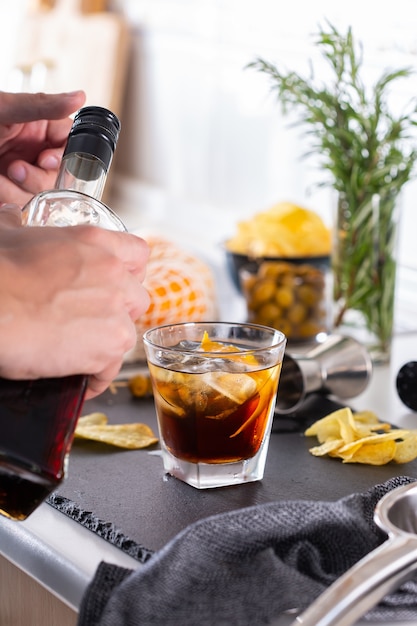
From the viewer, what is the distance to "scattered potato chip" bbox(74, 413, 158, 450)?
914 millimetres

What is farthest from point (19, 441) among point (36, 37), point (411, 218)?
point (36, 37)

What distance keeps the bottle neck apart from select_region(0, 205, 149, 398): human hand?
0.28 feet

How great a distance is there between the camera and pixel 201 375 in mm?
798

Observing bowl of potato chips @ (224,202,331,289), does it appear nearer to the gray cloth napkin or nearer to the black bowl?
the black bowl

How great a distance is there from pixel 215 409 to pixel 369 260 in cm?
52

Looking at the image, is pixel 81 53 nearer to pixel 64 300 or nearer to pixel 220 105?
pixel 220 105

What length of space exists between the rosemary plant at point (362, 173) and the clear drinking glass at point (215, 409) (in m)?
0.46

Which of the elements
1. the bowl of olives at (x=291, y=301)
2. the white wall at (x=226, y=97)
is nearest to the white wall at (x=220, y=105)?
the white wall at (x=226, y=97)

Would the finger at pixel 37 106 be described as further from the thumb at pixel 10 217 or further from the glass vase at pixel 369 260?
the glass vase at pixel 369 260

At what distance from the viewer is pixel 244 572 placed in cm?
64

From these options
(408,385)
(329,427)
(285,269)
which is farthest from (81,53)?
(329,427)

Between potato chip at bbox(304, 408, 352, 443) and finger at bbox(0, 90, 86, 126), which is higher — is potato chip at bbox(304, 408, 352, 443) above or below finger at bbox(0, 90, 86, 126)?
below

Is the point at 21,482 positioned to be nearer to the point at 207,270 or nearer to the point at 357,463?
the point at 357,463

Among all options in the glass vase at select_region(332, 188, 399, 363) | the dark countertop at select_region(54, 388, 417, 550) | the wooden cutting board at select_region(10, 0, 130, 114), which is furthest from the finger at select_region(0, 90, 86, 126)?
the wooden cutting board at select_region(10, 0, 130, 114)
